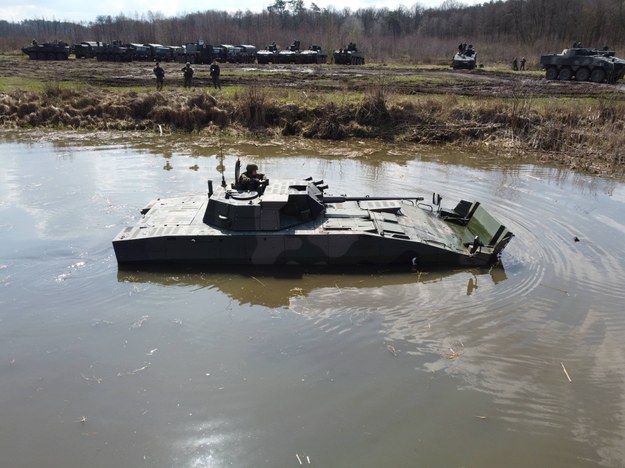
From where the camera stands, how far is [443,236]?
10398 mm

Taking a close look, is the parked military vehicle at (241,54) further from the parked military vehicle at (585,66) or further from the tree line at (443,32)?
the parked military vehicle at (585,66)

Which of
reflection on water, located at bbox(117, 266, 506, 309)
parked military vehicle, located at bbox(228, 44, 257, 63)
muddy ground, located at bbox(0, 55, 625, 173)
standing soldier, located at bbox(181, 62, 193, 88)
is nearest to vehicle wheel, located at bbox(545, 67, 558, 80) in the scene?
muddy ground, located at bbox(0, 55, 625, 173)

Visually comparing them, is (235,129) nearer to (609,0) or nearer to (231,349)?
(231,349)

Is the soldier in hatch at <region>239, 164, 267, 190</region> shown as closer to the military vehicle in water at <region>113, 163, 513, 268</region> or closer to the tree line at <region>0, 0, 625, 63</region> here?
the military vehicle in water at <region>113, 163, 513, 268</region>

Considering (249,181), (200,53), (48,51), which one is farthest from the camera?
(48,51)

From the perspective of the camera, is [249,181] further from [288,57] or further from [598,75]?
[288,57]

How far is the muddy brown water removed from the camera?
231 inches

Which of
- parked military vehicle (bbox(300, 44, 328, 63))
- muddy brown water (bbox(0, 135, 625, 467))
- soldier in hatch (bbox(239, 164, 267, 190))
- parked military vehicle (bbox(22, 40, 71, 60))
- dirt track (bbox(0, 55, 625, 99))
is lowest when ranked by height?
muddy brown water (bbox(0, 135, 625, 467))

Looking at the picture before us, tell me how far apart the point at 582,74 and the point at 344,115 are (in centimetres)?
1809

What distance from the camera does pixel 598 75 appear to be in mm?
31250

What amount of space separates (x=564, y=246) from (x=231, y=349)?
301 inches

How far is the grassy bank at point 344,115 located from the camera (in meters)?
20.8

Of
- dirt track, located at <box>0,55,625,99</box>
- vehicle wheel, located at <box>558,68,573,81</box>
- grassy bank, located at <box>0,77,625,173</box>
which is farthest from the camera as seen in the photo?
vehicle wheel, located at <box>558,68,573,81</box>

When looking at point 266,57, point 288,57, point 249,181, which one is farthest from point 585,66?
point 249,181
